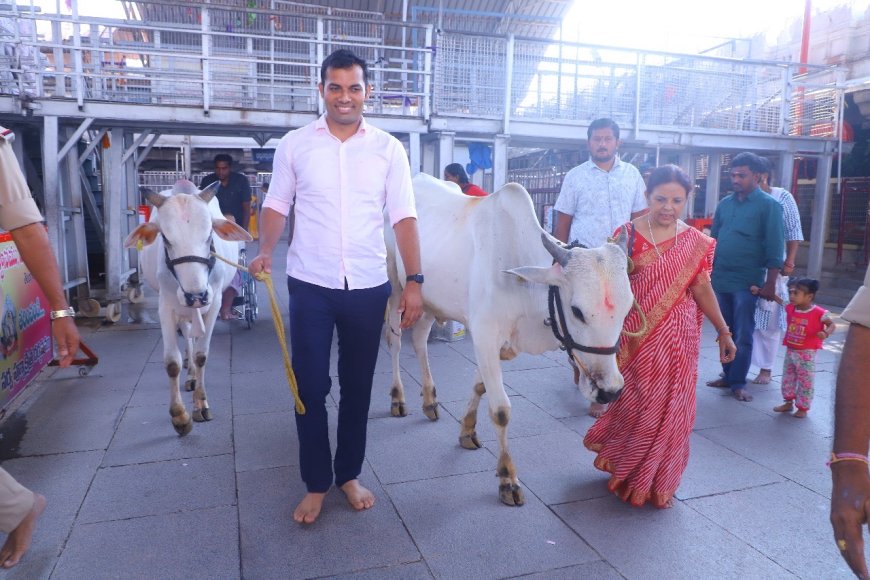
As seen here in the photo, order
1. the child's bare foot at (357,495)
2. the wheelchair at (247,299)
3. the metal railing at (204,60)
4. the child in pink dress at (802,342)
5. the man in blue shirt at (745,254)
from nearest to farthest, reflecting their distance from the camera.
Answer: the child's bare foot at (357,495) → the child in pink dress at (802,342) → the man in blue shirt at (745,254) → the metal railing at (204,60) → the wheelchair at (247,299)

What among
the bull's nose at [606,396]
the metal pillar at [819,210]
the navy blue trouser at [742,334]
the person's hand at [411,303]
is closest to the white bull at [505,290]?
the bull's nose at [606,396]

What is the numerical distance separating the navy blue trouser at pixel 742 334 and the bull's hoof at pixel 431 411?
7.85 ft

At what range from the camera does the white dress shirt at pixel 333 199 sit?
2.77m

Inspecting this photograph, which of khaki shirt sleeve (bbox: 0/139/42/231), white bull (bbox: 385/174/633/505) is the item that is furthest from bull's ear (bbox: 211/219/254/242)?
khaki shirt sleeve (bbox: 0/139/42/231)

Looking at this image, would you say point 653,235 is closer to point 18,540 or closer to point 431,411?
point 431,411

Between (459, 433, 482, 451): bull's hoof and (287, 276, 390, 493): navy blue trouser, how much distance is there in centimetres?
95

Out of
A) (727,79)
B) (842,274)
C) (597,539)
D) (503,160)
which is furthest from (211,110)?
(842,274)

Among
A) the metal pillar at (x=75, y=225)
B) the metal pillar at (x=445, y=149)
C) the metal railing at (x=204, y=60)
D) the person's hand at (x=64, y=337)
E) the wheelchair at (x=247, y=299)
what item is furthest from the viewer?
the metal pillar at (x=75, y=225)

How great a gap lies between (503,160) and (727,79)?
154 inches

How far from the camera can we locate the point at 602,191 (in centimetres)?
437

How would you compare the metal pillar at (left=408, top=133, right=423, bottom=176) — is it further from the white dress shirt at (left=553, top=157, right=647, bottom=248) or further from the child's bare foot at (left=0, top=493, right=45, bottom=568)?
the child's bare foot at (left=0, top=493, right=45, bottom=568)

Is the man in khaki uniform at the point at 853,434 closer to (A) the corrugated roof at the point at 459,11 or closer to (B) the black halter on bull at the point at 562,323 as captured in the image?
(B) the black halter on bull at the point at 562,323

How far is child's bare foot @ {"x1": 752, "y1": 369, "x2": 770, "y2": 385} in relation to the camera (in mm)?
5309

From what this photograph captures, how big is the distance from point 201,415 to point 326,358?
1.90 m
